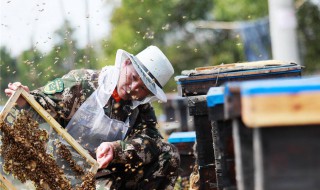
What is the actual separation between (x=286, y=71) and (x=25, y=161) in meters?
1.92

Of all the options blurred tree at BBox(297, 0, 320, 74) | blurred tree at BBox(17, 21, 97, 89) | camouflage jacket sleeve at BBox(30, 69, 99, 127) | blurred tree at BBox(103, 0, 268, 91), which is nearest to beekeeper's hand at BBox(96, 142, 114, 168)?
camouflage jacket sleeve at BBox(30, 69, 99, 127)

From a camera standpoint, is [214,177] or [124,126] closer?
[214,177]

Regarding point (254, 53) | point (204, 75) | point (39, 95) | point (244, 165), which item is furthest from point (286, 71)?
point (254, 53)

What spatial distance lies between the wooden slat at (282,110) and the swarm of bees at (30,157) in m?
2.47

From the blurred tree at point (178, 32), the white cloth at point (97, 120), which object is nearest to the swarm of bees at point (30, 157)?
the white cloth at point (97, 120)

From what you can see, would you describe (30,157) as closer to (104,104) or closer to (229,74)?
(104,104)

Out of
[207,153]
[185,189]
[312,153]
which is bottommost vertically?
[185,189]

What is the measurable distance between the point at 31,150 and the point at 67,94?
0.87 meters

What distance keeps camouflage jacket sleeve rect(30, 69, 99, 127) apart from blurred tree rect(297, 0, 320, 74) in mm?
21001

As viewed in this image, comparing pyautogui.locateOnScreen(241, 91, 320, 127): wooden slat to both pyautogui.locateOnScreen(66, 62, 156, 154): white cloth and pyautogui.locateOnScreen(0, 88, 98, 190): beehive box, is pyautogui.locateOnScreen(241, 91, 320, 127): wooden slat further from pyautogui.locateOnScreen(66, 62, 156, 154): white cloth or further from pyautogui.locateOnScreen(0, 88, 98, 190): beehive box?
pyautogui.locateOnScreen(66, 62, 156, 154): white cloth

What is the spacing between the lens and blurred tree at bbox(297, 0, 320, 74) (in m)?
26.4

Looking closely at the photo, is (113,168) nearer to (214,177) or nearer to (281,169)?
(214,177)

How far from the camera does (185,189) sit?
21.2 feet

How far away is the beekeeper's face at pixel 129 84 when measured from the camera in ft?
19.0
